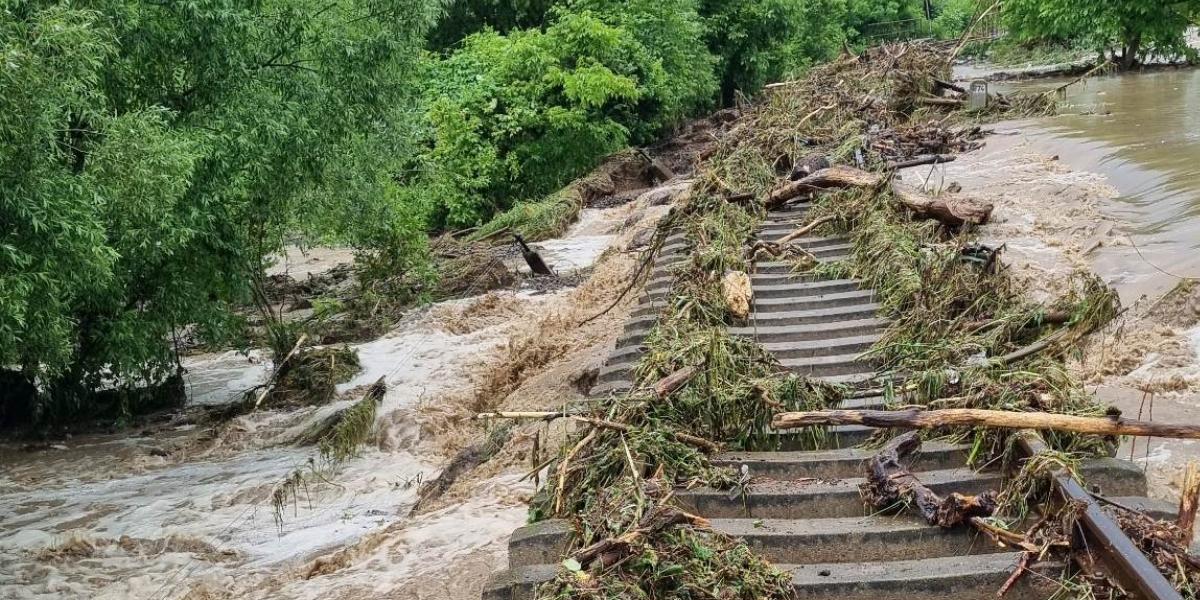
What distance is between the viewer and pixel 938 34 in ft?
194

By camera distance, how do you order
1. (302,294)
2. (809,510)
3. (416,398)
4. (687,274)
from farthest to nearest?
(302,294) → (416,398) → (687,274) → (809,510)

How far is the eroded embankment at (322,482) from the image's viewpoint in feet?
27.1

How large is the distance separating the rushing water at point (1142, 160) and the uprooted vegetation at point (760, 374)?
996 mm

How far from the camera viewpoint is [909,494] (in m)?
5.34

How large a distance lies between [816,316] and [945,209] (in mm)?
3316

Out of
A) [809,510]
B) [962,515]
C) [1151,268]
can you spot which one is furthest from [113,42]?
[1151,268]

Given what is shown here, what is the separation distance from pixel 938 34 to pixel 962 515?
58716 mm

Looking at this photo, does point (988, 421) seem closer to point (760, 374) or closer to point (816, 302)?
point (760, 374)

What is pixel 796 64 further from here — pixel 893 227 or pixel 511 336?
pixel 893 227

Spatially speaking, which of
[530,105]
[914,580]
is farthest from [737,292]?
[530,105]

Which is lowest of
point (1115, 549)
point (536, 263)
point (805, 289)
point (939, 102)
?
point (536, 263)

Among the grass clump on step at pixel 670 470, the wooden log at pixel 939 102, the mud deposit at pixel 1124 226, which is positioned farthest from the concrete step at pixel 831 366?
the wooden log at pixel 939 102

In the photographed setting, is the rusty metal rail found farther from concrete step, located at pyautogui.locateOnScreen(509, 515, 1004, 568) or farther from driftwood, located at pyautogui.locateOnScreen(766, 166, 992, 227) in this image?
driftwood, located at pyautogui.locateOnScreen(766, 166, 992, 227)

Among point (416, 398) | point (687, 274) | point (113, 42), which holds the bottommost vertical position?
point (416, 398)
